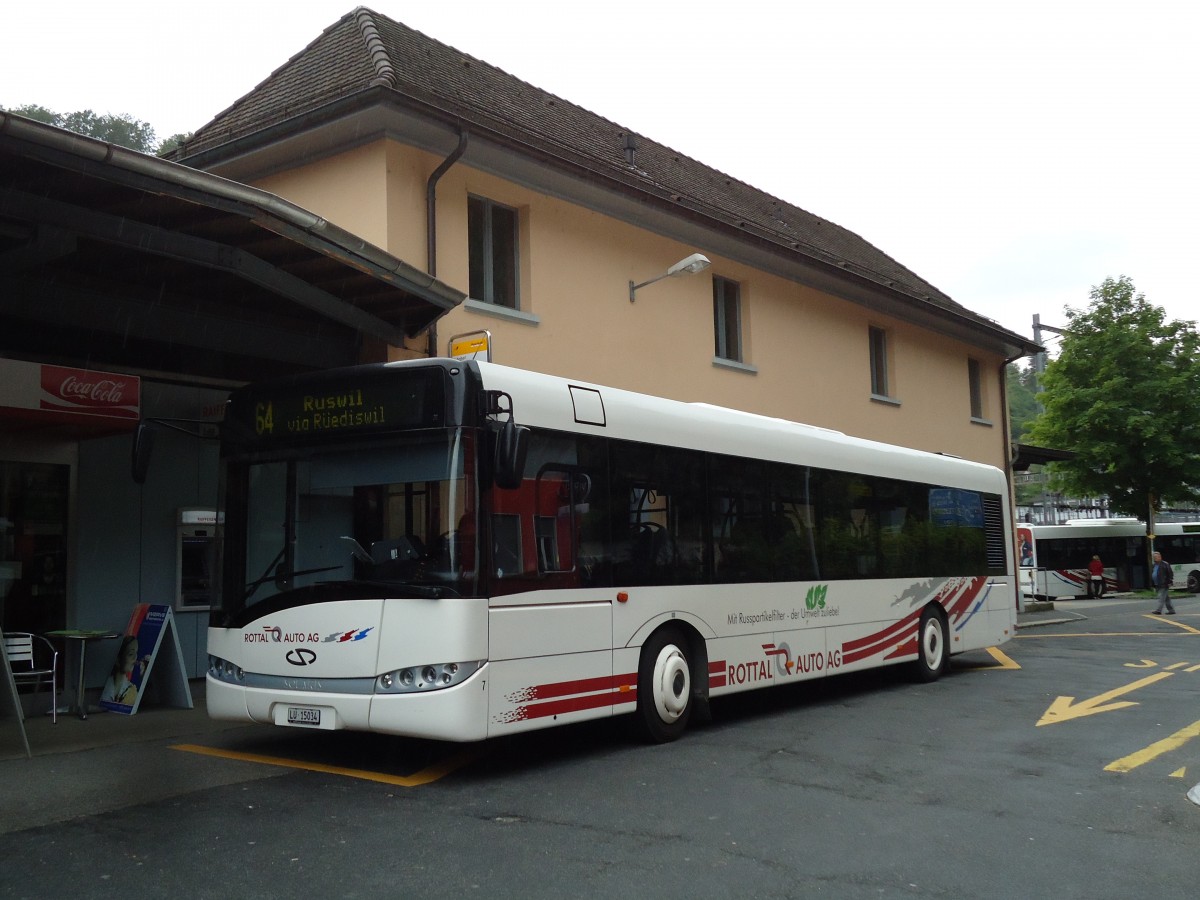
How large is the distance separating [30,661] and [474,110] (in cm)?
732

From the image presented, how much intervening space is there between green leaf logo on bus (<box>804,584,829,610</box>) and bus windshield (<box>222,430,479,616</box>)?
4.81 meters

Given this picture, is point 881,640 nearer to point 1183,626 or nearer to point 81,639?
point 81,639

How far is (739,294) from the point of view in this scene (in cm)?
1858

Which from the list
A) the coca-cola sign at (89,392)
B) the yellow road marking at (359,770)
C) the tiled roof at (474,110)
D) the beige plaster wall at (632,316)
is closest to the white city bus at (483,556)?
the yellow road marking at (359,770)

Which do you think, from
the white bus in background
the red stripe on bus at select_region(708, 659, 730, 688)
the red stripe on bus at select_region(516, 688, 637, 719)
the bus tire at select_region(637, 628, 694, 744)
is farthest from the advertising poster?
the white bus in background

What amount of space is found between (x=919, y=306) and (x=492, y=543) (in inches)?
670

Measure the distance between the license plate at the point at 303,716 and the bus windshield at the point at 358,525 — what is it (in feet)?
2.35

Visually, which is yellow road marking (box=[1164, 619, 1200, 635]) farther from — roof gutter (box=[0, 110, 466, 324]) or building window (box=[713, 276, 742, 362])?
roof gutter (box=[0, 110, 466, 324])

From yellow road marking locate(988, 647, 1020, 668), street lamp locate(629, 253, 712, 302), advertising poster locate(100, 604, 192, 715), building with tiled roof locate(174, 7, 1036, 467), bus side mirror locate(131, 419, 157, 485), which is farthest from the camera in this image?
yellow road marking locate(988, 647, 1020, 668)

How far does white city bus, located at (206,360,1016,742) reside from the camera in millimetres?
7332

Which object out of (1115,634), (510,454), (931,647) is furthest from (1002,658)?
(510,454)

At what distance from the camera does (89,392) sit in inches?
392

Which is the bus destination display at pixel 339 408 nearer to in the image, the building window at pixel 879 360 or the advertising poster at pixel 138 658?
the advertising poster at pixel 138 658

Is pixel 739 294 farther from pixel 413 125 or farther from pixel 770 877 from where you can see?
pixel 770 877
